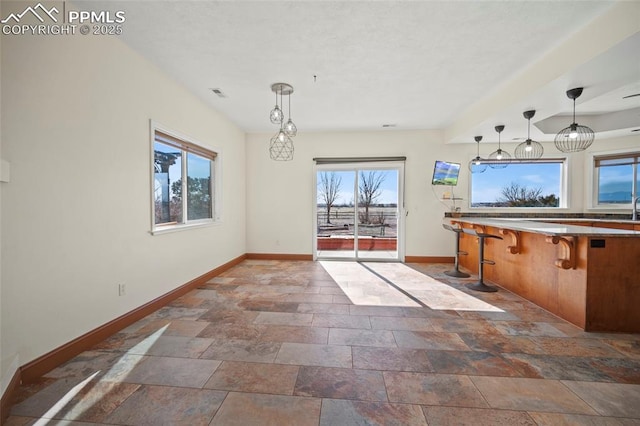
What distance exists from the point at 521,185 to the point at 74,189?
701 cm

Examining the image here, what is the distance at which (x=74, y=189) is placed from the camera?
2.07 metres

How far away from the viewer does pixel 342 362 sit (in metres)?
2.00

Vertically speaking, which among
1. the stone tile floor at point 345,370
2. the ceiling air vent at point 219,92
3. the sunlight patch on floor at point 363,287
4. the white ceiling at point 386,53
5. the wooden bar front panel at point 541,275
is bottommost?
the stone tile floor at point 345,370

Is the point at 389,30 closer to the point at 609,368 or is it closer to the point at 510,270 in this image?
the point at 609,368

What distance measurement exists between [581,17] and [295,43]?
2.40 m

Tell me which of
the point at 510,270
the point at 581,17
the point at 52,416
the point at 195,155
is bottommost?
the point at 52,416

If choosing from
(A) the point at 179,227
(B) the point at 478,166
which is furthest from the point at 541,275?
(A) the point at 179,227

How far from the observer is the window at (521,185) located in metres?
5.32

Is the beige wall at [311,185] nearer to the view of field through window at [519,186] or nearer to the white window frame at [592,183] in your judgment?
the view of field through window at [519,186]

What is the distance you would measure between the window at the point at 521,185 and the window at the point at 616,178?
55 centimetres

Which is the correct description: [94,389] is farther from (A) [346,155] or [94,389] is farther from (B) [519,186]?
(B) [519,186]

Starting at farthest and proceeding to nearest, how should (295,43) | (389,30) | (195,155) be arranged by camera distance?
(195,155), (295,43), (389,30)

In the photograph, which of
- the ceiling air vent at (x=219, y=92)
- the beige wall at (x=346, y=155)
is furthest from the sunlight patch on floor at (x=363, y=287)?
the ceiling air vent at (x=219, y=92)

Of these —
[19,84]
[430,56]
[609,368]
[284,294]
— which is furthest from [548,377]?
[19,84]
